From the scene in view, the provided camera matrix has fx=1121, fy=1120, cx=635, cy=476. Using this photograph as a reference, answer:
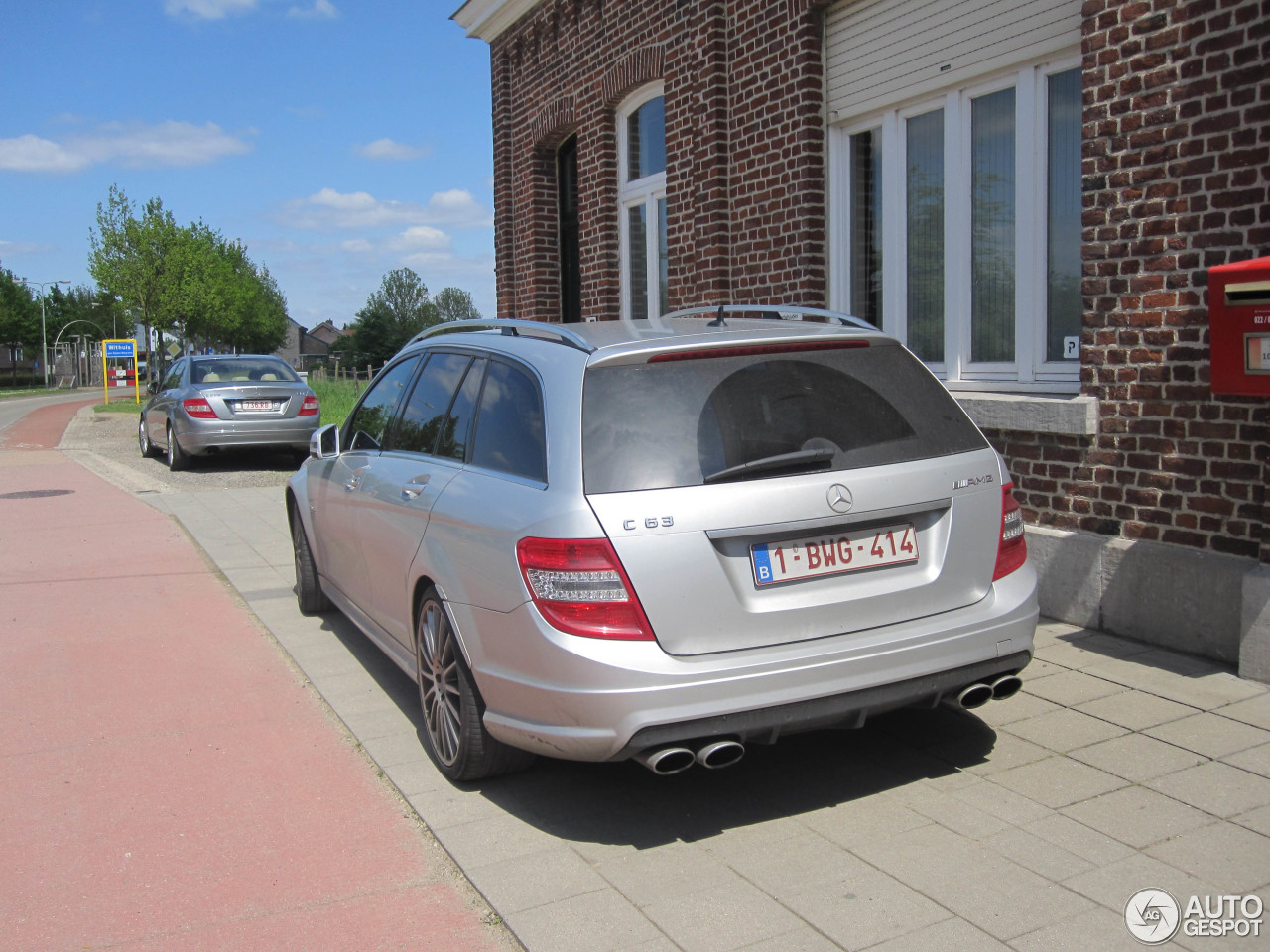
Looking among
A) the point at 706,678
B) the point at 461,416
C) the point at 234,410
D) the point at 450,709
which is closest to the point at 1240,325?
the point at 706,678

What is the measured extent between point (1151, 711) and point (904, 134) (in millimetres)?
4634

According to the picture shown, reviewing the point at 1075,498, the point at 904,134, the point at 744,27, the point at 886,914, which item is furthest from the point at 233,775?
the point at 744,27

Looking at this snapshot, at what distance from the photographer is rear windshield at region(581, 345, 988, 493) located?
351 centimetres

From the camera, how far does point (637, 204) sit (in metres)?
11.6

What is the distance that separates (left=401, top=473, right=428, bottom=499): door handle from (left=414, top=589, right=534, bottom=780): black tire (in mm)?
447

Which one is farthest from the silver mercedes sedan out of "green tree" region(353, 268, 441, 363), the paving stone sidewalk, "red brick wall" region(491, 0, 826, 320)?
"green tree" region(353, 268, 441, 363)

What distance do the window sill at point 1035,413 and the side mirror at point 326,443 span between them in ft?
11.8

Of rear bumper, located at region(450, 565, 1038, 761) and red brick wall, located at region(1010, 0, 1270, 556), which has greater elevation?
red brick wall, located at region(1010, 0, 1270, 556)

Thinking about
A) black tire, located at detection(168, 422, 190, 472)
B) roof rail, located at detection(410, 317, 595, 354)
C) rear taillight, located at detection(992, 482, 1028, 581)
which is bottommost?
black tire, located at detection(168, 422, 190, 472)

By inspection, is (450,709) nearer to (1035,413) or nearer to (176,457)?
(1035,413)

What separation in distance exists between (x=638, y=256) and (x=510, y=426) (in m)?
7.97

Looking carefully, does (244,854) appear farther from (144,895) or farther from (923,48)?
(923,48)

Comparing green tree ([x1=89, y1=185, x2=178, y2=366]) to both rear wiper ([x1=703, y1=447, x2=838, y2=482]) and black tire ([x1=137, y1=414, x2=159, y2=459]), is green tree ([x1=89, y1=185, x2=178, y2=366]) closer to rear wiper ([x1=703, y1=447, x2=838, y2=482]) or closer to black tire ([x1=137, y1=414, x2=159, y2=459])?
black tire ([x1=137, y1=414, x2=159, y2=459])

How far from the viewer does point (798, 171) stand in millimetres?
8438
